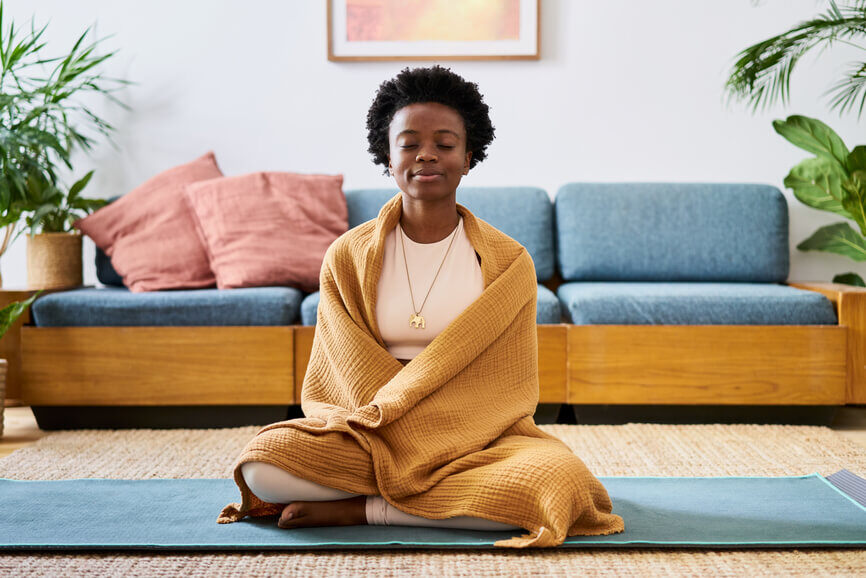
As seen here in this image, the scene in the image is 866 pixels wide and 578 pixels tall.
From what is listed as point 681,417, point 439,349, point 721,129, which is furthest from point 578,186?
point 439,349

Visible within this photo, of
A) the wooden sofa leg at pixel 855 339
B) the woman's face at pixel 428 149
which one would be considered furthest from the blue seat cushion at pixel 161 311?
the wooden sofa leg at pixel 855 339

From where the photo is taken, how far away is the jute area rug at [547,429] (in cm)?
159

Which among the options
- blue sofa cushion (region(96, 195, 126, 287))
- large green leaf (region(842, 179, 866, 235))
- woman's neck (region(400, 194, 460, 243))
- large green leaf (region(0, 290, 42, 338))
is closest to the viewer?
woman's neck (region(400, 194, 460, 243))

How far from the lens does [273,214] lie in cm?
325

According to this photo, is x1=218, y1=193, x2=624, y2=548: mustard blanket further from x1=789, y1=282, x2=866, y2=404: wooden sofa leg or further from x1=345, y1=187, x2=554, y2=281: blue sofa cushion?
x1=789, y1=282, x2=866, y2=404: wooden sofa leg

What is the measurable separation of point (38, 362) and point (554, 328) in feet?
5.74

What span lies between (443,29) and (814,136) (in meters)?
1.53

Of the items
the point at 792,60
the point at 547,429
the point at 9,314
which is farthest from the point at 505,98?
the point at 9,314

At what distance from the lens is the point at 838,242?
3426 millimetres

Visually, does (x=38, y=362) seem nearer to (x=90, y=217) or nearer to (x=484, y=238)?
(x=90, y=217)

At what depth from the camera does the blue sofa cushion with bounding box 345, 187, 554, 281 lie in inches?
132

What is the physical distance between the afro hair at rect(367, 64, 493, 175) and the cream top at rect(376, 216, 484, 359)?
0.74 ft

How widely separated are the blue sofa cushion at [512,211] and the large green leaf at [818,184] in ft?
3.16

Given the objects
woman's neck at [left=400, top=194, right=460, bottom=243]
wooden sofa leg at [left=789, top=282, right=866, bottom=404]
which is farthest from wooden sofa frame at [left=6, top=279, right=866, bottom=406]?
woman's neck at [left=400, top=194, right=460, bottom=243]
